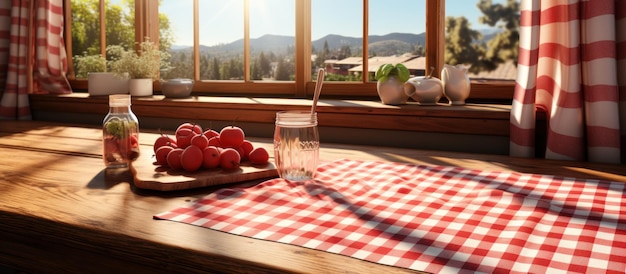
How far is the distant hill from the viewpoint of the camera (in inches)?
103

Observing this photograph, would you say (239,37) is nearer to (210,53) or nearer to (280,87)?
(210,53)

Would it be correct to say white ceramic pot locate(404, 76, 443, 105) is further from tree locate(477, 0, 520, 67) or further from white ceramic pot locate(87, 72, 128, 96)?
tree locate(477, 0, 520, 67)

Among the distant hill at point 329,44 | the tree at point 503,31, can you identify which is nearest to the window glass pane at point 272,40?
the distant hill at point 329,44

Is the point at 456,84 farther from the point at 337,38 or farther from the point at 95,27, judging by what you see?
the point at 95,27

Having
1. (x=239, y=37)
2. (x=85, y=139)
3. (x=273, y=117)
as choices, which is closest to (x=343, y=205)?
(x=85, y=139)

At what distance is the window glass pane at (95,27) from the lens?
11.1 ft

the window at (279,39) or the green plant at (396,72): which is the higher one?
the window at (279,39)

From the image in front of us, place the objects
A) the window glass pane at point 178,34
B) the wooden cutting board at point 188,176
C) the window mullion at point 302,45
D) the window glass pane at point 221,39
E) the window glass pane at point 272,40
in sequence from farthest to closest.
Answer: the window glass pane at point 178,34
the window glass pane at point 221,39
the window glass pane at point 272,40
the window mullion at point 302,45
the wooden cutting board at point 188,176

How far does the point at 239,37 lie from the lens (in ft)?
9.95

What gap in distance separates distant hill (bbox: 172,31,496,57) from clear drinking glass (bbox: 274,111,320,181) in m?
1.55

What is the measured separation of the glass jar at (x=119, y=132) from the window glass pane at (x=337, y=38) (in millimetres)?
1563

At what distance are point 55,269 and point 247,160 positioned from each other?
49 cm

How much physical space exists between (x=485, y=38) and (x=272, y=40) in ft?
45.9

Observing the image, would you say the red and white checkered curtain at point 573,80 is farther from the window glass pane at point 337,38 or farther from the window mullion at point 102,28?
the window mullion at point 102,28
